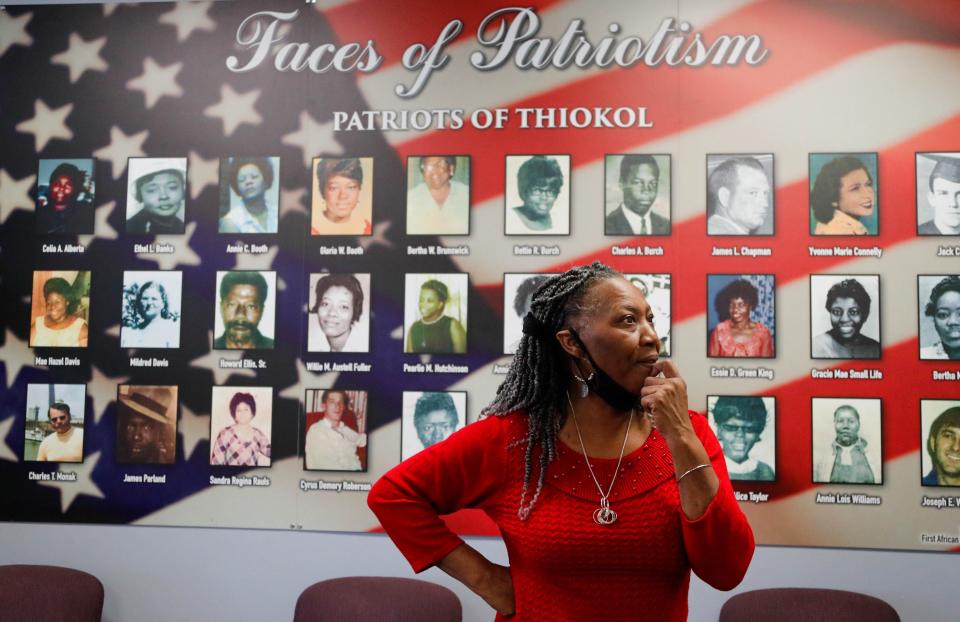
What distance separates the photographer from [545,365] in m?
2.08

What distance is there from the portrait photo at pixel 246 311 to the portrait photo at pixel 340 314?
176 mm

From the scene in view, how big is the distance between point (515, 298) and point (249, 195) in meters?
1.19

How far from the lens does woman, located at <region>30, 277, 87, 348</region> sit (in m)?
3.42

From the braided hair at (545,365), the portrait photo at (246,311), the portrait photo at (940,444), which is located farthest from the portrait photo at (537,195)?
the portrait photo at (940,444)

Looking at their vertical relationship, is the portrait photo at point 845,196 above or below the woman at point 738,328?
above

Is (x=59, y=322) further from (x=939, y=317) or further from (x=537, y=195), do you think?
(x=939, y=317)

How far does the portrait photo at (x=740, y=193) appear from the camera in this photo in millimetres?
3150

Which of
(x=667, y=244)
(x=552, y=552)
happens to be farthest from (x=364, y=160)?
(x=552, y=552)

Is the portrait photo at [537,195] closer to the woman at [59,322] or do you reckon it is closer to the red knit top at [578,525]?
the red knit top at [578,525]

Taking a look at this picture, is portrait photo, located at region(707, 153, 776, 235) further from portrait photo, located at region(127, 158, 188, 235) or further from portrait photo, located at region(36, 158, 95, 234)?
portrait photo, located at region(36, 158, 95, 234)

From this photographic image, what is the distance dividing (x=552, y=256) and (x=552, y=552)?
5.23 ft

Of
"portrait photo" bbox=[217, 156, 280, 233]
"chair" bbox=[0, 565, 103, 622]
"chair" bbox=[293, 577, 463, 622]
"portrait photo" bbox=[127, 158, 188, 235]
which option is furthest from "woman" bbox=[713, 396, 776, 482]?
"chair" bbox=[0, 565, 103, 622]

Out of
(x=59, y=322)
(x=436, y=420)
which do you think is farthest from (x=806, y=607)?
(x=59, y=322)

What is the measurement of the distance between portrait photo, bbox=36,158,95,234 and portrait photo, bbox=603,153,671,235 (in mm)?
2178
